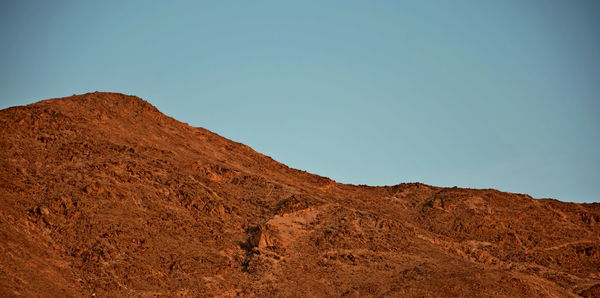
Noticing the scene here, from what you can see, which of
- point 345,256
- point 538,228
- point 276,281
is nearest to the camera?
point 276,281

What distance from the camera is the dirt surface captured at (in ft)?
112

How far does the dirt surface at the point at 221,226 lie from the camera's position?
34.0m

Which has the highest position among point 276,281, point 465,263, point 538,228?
point 538,228

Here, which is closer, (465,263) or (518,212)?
(465,263)

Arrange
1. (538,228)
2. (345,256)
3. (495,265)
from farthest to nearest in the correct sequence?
(538,228) → (495,265) → (345,256)

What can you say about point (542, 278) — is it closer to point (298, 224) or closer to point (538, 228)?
point (538, 228)

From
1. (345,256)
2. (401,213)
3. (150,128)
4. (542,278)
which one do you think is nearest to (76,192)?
(150,128)

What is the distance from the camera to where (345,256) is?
125ft

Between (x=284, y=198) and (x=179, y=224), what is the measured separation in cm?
686

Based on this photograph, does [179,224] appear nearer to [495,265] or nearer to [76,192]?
[76,192]

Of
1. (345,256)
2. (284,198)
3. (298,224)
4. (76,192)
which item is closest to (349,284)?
(345,256)

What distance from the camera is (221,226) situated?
38812 millimetres

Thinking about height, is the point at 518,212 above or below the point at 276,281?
above

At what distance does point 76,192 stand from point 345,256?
12887 mm
